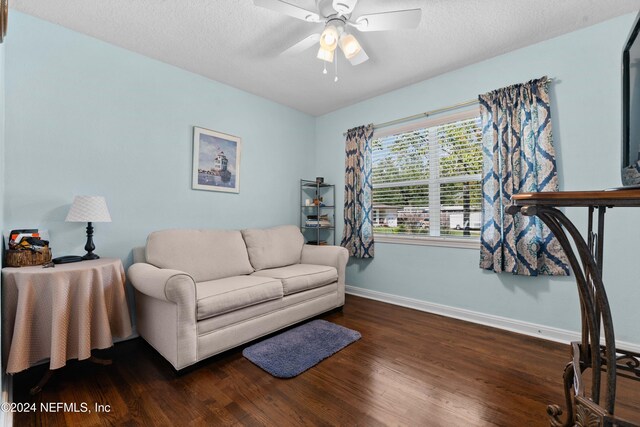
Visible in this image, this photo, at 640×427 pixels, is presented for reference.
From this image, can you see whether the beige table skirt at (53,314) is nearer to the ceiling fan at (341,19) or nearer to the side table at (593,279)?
the ceiling fan at (341,19)

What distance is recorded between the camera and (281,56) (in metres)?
2.57

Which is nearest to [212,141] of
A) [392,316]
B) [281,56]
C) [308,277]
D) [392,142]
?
[281,56]

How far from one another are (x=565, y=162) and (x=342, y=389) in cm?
247

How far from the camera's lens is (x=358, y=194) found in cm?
351

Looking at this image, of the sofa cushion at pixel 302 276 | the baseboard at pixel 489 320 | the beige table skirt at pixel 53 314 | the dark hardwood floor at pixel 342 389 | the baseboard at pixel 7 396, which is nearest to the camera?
the baseboard at pixel 7 396

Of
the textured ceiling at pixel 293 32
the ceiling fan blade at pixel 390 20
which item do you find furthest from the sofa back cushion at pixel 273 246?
the ceiling fan blade at pixel 390 20

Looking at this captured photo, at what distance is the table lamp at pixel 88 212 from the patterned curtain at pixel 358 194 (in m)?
2.51

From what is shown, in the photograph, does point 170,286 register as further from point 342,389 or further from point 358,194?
point 358,194

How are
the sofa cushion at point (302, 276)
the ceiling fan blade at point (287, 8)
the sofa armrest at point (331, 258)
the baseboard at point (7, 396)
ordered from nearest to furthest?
the baseboard at point (7, 396) → the ceiling fan blade at point (287, 8) → the sofa cushion at point (302, 276) → the sofa armrest at point (331, 258)

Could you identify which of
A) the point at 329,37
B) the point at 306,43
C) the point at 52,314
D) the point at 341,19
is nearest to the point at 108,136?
the point at 52,314

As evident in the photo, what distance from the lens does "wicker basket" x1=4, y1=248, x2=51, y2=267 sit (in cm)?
171

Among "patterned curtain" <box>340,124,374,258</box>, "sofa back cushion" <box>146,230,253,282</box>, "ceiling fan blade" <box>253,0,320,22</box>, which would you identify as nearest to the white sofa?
"sofa back cushion" <box>146,230,253,282</box>

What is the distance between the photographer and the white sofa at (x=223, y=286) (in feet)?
5.81

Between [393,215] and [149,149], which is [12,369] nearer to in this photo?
[149,149]
